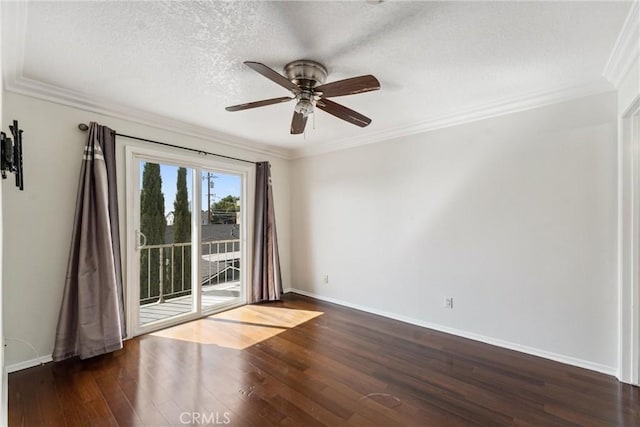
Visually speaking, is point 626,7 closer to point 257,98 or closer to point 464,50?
point 464,50

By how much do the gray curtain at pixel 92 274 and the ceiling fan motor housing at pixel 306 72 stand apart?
1945 millimetres

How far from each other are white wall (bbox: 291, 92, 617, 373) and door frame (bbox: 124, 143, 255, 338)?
133cm

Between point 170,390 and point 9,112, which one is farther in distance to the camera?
point 9,112

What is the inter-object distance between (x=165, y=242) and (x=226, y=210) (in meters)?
0.89

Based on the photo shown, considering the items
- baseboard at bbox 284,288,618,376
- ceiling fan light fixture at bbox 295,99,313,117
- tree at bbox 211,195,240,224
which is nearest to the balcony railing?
tree at bbox 211,195,240,224

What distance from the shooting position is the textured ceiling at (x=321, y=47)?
1.58 meters

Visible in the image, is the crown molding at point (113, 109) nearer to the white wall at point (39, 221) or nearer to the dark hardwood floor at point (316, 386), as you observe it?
the white wall at point (39, 221)

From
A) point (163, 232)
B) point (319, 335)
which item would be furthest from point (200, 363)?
point (163, 232)

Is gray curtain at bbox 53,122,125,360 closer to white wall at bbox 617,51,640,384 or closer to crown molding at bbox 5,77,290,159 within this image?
crown molding at bbox 5,77,290,159

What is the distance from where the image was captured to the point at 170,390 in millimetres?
2137

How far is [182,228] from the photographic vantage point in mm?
3580

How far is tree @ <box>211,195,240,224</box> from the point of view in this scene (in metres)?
3.94

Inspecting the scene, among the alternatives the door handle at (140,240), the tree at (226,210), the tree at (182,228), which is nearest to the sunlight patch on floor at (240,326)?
the tree at (182,228)

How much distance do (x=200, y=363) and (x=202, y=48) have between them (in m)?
2.50
